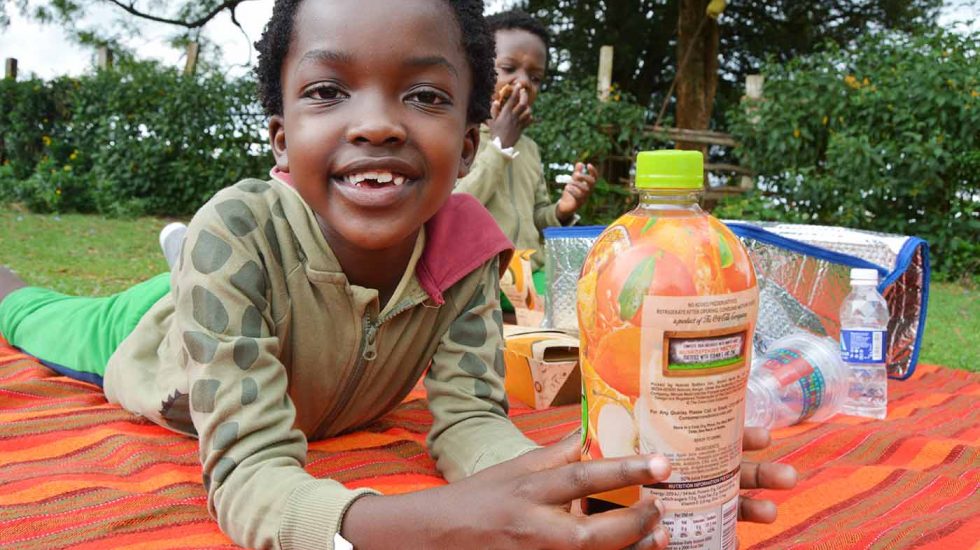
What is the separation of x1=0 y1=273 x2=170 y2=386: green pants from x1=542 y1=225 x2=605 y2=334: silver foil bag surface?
1.63 m

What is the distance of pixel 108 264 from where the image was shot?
255 inches

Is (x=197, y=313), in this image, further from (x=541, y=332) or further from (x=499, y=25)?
(x=499, y=25)

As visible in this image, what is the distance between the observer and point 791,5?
1209 centimetres

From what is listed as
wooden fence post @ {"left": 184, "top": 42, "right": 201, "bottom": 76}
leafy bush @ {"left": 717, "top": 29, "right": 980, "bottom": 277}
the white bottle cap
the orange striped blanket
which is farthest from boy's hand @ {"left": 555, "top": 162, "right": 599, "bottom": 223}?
wooden fence post @ {"left": 184, "top": 42, "right": 201, "bottom": 76}

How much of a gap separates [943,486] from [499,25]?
3530 mm

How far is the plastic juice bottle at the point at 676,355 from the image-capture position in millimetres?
1113

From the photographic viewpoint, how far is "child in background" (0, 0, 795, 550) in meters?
1.23

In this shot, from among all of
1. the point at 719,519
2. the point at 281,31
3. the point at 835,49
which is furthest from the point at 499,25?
the point at 835,49

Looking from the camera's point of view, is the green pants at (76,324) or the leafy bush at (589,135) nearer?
the green pants at (76,324)

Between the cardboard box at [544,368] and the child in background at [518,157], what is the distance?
1.41 meters

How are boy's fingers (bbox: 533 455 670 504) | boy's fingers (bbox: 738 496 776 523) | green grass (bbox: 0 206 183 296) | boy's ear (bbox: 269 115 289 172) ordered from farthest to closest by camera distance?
green grass (bbox: 0 206 183 296) < boy's ear (bbox: 269 115 289 172) < boy's fingers (bbox: 738 496 776 523) < boy's fingers (bbox: 533 455 670 504)

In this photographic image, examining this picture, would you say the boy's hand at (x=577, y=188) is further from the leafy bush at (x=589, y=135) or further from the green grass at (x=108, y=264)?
the leafy bush at (x=589, y=135)

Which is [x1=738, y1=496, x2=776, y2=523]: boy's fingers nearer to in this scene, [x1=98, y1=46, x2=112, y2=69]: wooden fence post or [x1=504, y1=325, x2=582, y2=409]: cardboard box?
[x1=504, y1=325, x2=582, y2=409]: cardboard box

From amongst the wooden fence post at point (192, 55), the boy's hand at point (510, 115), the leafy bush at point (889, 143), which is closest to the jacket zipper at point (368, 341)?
the boy's hand at point (510, 115)
